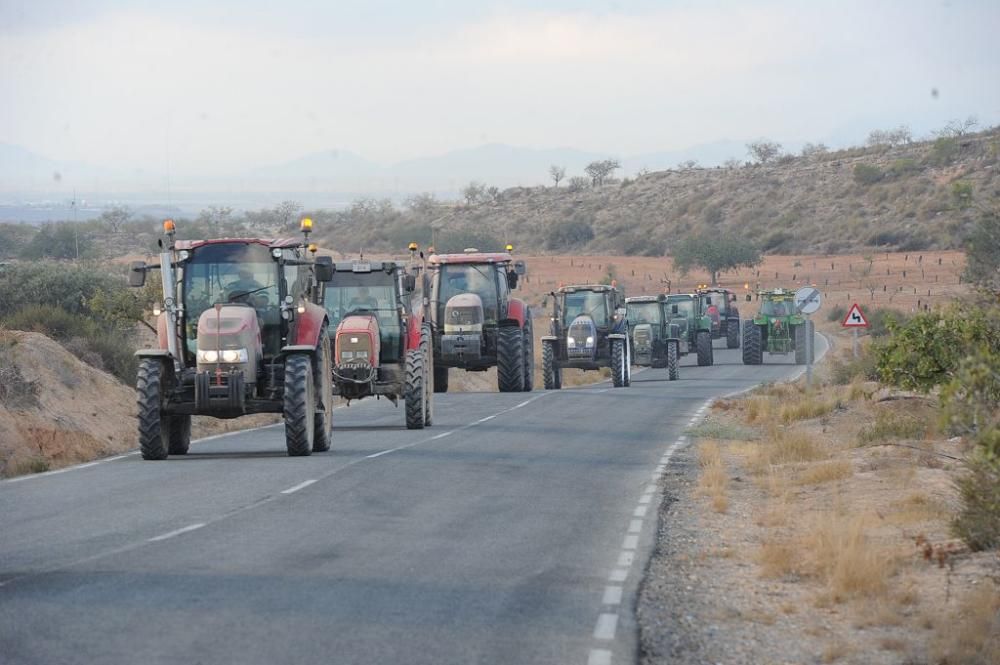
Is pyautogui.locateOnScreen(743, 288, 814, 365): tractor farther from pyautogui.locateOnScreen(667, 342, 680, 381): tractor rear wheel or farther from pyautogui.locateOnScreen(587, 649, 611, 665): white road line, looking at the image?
pyautogui.locateOnScreen(587, 649, 611, 665): white road line

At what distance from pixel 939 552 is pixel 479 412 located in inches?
743

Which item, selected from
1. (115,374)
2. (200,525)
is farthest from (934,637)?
(115,374)

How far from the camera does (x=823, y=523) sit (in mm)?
13227

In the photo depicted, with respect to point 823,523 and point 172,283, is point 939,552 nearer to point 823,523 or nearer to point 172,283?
point 823,523

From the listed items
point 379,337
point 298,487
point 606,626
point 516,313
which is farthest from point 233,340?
point 516,313

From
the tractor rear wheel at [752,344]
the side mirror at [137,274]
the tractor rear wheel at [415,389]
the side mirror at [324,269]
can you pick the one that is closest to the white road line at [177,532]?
the side mirror at [137,274]

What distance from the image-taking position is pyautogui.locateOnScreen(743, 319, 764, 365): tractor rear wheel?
174 ft

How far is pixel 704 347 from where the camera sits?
54562 mm

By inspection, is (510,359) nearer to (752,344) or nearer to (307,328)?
(307,328)

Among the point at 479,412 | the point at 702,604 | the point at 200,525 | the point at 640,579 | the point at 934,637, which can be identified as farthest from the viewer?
the point at 479,412

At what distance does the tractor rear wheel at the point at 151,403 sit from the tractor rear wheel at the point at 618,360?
69.9 feet

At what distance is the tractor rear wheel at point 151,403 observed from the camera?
19.1 m

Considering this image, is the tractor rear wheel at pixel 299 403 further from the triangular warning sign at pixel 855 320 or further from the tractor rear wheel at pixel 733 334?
the tractor rear wheel at pixel 733 334

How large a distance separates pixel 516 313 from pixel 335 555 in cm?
2146
